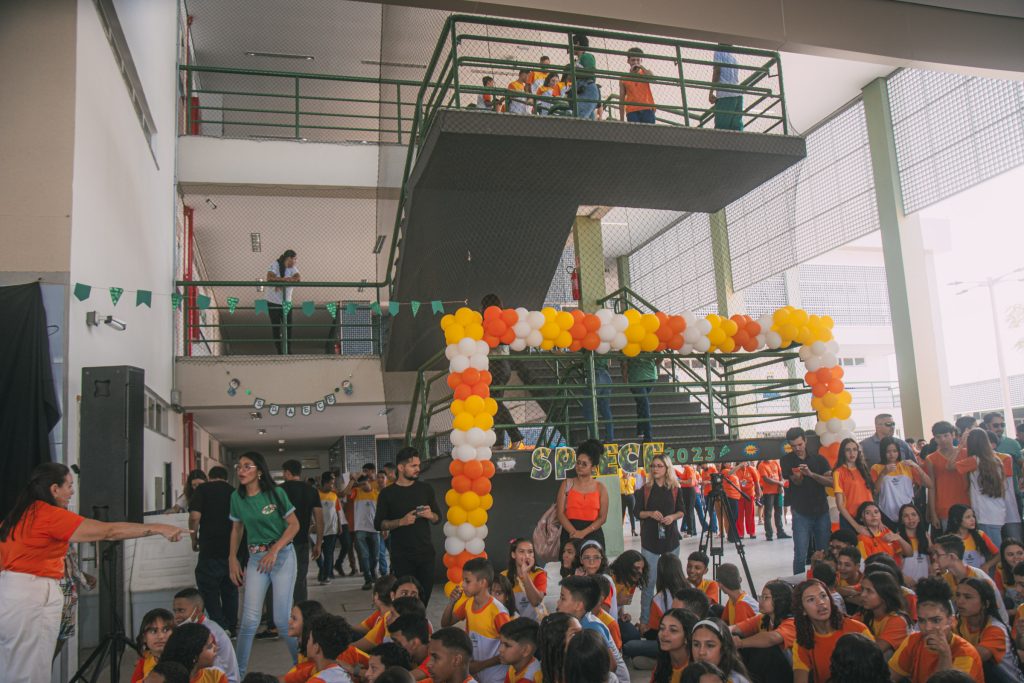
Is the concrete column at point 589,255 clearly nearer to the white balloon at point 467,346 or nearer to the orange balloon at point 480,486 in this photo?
the white balloon at point 467,346

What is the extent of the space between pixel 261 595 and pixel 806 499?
15.6ft

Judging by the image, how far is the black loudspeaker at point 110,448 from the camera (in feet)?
16.9

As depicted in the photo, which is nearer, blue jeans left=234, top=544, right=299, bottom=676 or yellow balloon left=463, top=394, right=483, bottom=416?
blue jeans left=234, top=544, right=299, bottom=676

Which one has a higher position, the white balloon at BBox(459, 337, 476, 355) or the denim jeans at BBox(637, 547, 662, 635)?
the white balloon at BBox(459, 337, 476, 355)

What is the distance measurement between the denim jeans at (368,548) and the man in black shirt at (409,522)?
4.40m

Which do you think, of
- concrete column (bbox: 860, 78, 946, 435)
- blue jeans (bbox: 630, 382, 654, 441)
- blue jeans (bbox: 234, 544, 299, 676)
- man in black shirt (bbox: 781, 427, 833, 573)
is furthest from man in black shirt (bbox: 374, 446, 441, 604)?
concrete column (bbox: 860, 78, 946, 435)

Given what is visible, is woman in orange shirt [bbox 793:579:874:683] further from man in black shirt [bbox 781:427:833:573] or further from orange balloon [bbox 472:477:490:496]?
orange balloon [bbox 472:477:490:496]

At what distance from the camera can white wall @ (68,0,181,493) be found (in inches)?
257

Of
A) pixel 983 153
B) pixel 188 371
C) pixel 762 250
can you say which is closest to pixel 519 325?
pixel 188 371

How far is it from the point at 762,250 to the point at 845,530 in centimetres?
972

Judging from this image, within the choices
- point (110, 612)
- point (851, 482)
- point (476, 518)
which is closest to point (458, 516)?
point (476, 518)

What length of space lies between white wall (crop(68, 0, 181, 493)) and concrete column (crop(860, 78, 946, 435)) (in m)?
9.58

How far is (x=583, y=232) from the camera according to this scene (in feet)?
49.0

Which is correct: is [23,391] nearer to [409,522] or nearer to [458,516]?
[409,522]
